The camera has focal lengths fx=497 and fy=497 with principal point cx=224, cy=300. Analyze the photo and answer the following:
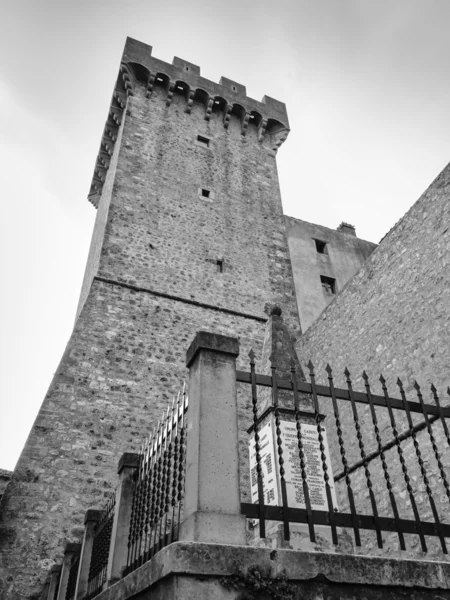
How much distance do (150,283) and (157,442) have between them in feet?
26.2

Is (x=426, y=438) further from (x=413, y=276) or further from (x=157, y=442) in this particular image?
(x=157, y=442)

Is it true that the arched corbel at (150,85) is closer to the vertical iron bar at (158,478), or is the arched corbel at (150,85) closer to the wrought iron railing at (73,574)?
the wrought iron railing at (73,574)

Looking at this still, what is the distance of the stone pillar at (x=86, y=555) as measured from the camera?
535cm

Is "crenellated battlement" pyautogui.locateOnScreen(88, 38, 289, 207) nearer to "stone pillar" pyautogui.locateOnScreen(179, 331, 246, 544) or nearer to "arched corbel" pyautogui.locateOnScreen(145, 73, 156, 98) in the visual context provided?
"arched corbel" pyautogui.locateOnScreen(145, 73, 156, 98)

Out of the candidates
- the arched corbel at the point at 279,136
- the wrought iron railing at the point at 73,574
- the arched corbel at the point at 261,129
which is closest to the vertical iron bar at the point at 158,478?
the wrought iron railing at the point at 73,574

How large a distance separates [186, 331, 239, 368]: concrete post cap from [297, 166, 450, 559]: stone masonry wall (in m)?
4.31

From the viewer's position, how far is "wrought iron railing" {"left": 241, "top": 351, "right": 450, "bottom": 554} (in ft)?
9.66

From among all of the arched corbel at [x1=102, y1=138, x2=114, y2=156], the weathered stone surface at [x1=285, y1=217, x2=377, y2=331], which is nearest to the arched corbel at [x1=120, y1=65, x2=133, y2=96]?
the arched corbel at [x1=102, y1=138, x2=114, y2=156]

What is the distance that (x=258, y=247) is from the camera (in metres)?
14.2

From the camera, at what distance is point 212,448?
9.34 ft

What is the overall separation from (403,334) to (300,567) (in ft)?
19.7

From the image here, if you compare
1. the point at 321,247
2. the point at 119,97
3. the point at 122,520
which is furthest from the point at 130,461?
the point at 119,97

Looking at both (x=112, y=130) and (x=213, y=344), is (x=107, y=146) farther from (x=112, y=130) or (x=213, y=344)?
(x=213, y=344)

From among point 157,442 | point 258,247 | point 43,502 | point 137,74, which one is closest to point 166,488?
point 157,442
